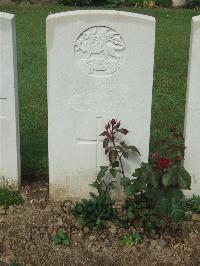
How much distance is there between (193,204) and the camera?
4812 mm

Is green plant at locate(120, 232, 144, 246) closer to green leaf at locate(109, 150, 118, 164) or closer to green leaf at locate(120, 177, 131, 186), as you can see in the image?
green leaf at locate(120, 177, 131, 186)

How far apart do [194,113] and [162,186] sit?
0.71 meters

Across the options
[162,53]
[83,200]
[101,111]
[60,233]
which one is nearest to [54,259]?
[60,233]

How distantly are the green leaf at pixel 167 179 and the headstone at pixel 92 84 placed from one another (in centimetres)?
60

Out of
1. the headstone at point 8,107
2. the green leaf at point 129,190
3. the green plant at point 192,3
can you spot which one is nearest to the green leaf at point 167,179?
the green leaf at point 129,190

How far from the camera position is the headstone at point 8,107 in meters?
4.46

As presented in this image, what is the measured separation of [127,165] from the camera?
4742 millimetres

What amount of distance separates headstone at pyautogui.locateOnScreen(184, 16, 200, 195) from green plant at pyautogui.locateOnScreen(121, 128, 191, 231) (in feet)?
0.74

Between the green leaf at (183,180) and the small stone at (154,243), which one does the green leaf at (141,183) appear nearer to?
the green leaf at (183,180)

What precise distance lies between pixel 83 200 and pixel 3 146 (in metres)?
0.84

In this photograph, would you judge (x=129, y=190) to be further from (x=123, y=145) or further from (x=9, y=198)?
(x=9, y=198)

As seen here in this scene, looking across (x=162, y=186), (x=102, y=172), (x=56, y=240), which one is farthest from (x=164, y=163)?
(x=56, y=240)

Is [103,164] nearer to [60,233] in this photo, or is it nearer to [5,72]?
[60,233]

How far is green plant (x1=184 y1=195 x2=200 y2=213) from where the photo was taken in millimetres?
4781
